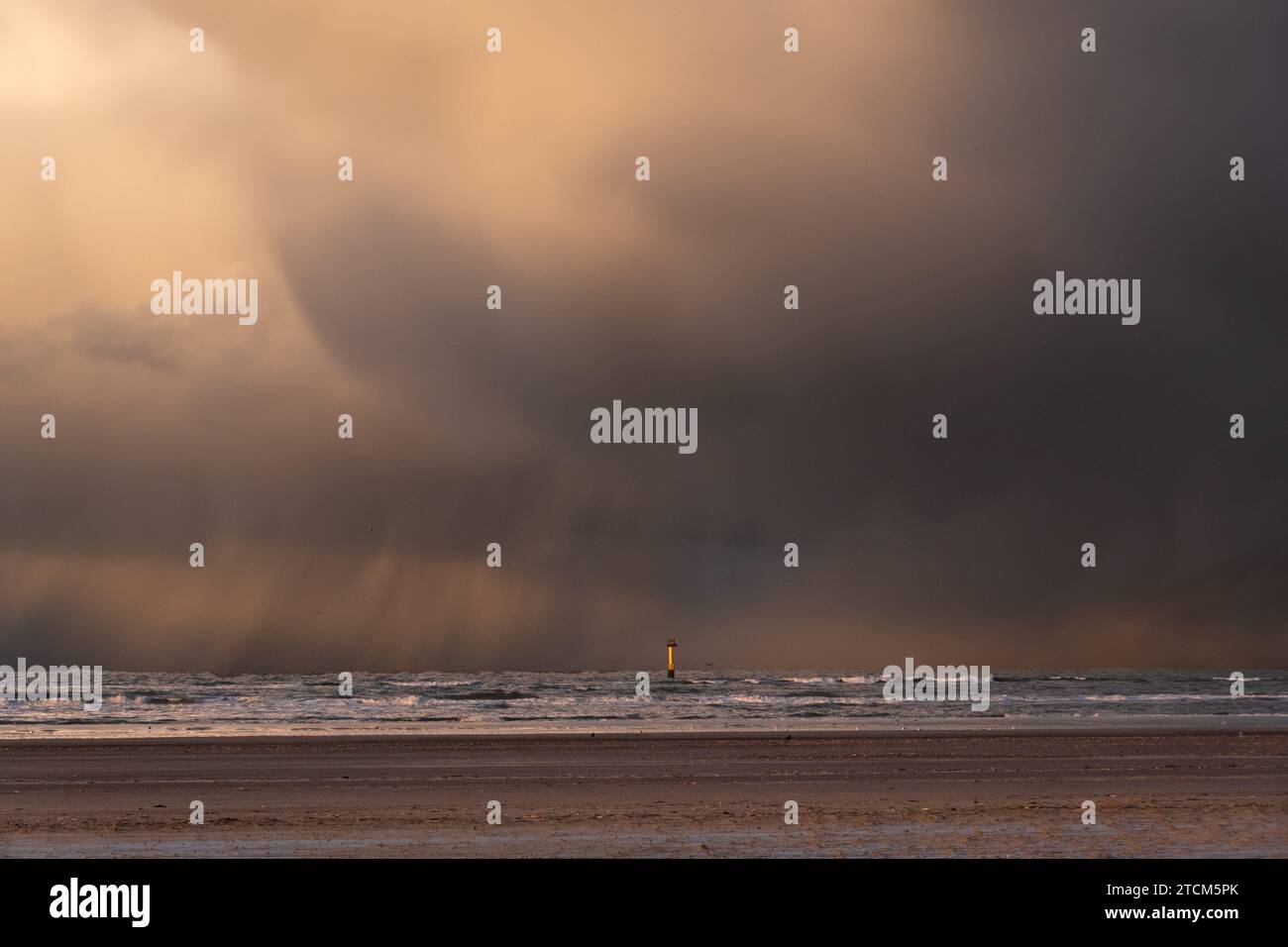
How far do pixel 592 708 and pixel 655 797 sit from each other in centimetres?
4392

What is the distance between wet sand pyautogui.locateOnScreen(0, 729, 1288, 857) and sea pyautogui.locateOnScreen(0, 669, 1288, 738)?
10.6 m

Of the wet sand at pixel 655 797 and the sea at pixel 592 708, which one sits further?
the sea at pixel 592 708

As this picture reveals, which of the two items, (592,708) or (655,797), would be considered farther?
(592,708)

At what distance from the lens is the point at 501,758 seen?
34094 millimetres

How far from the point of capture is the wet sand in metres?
19.0

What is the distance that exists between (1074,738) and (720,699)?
42.8 meters

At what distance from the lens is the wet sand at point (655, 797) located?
1905 centimetres

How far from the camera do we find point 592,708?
68500 mm

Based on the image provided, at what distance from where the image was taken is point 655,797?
25156mm

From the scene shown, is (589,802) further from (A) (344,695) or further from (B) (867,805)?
(A) (344,695)

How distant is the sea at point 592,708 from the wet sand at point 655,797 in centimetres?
1056
